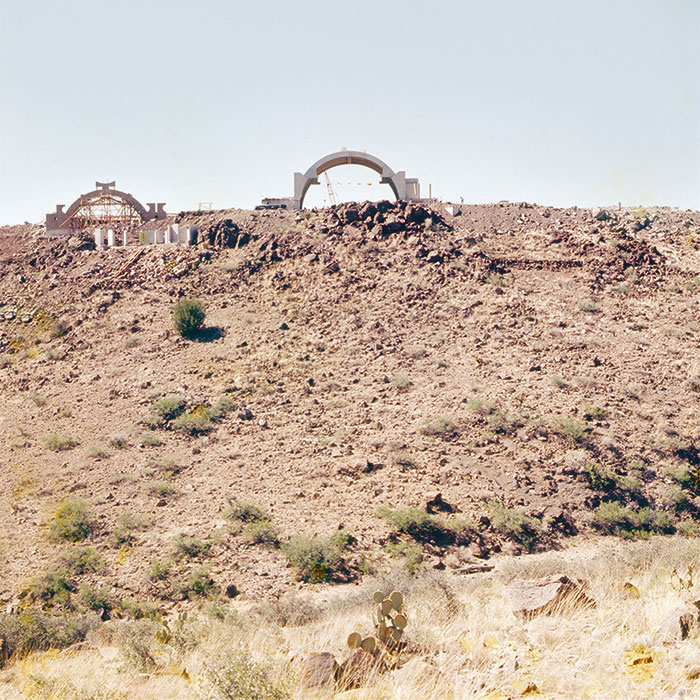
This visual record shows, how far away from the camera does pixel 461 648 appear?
23.0 feet

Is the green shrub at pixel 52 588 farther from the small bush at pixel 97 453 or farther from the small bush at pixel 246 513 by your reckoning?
the small bush at pixel 97 453

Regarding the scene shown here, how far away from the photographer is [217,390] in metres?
20.6

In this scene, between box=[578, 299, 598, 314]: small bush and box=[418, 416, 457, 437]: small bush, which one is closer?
box=[418, 416, 457, 437]: small bush

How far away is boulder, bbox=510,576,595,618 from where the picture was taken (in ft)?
25.1

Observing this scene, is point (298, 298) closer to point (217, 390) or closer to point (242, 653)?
point (217, 390)

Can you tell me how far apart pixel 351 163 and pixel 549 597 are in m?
27.0

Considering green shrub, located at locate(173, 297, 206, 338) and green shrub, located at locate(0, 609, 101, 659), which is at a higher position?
green shrub, located at locate(173, 297, 206, 338)

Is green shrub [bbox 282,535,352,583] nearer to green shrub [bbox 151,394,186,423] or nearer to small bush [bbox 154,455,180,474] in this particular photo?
small bush [bbox 154,455,180,474]

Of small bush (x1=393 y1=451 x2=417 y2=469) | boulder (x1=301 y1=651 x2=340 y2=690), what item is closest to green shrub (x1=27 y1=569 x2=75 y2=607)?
small bush (x1=393 y1=451 x2=417 y2=469)

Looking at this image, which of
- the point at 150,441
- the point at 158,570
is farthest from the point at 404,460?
the point at 150,441

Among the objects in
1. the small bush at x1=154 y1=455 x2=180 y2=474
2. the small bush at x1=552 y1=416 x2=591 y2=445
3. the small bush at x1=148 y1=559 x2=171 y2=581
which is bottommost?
the small bush at x1=148 y1=559 x2=171 y2=581

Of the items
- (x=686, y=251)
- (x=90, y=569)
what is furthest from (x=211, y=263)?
(x=686, y=251)

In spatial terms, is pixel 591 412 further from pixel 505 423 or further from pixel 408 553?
pixel 408 553

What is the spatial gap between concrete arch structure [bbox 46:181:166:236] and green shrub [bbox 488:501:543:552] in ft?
81.9
